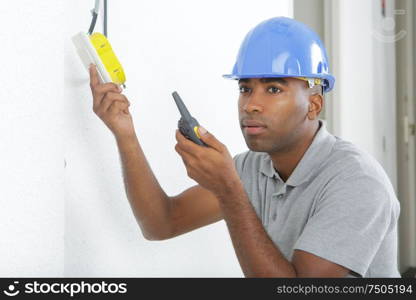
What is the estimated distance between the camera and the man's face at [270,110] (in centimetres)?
104

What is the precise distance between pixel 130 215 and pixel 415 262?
92.8 inches

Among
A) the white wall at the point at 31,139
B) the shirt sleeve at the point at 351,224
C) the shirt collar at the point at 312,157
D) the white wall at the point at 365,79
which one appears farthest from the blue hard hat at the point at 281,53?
the white wall at the point at 365,79

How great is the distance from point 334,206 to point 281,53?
32 cm

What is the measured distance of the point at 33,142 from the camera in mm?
775

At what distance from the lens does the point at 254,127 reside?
1046 mm

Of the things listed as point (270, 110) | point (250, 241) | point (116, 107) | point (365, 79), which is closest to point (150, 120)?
point (116, 107)

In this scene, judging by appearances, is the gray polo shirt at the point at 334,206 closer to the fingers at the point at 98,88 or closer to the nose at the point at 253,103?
the nose at the point at 253,103

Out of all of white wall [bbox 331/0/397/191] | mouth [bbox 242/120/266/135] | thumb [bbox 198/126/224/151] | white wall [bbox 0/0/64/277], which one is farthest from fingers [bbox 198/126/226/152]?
white wall [bbox 331/0/397/191]

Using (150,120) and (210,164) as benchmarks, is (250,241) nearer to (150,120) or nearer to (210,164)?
(210,164)

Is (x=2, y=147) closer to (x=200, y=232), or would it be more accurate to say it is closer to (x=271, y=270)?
(x=271, y=270)

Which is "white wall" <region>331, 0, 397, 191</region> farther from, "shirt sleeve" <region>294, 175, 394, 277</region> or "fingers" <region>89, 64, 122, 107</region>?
"fingers" <region>89, 64, 122, 107</region>

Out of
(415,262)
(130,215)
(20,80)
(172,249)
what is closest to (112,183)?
(130,215)

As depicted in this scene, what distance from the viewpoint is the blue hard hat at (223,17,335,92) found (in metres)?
1.04

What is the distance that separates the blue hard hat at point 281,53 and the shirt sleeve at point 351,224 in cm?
24
